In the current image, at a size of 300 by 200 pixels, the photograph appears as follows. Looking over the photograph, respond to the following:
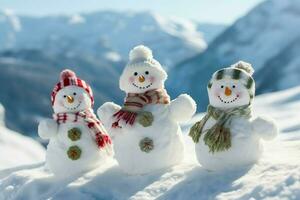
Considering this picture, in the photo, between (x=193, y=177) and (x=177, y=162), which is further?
(x=177, y=162)

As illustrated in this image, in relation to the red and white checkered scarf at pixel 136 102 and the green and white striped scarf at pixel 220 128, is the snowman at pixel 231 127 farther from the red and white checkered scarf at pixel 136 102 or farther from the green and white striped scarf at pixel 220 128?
the red and white checkered scarf at pixel 136 102

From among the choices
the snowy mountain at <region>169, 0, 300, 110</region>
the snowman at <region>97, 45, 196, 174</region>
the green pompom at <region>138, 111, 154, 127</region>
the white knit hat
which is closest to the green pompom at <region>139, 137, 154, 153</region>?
the snowman at <region>97, 45, 196, 174</region>

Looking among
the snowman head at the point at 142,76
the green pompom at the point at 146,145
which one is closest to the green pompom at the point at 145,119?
the green pompom at the point at 146,145

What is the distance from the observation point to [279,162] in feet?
17.7

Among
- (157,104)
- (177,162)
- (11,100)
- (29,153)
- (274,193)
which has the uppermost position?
(11,100)

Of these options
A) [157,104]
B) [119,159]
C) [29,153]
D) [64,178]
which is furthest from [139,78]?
[29,153]

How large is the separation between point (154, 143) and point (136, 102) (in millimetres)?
428

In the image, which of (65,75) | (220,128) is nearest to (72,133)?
(65,75)

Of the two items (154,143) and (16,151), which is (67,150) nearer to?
(154,143)

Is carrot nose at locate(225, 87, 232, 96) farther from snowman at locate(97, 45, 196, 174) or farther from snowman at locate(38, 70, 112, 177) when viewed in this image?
snowman at locate(38, 70, 112, 177)

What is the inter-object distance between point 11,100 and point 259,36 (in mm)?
47921

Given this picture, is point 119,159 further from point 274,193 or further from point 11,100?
point 11,100

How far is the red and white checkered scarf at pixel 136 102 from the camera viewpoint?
5.88 m

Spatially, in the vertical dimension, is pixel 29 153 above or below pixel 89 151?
above
